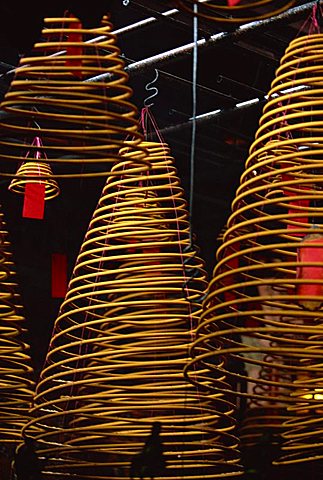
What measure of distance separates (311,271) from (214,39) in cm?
218

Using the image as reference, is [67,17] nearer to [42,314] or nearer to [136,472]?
[136,472]

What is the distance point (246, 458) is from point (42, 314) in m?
3.27

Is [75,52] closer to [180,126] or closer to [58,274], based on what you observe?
[58,274]

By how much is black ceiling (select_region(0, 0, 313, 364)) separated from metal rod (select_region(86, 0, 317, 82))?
2cm

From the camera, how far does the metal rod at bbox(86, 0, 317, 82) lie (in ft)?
14.4

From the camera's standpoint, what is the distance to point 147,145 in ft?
12.1

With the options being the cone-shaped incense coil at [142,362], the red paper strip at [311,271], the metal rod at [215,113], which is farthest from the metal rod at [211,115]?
the red paper strip at [311,271]

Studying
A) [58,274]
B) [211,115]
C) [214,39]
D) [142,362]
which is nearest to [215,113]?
[211,115]

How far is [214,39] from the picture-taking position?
4727mm

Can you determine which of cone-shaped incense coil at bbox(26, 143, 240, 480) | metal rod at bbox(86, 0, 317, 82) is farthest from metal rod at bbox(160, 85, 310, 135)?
cone-shaped incense coil at bbox(26, 143, 240, 480)

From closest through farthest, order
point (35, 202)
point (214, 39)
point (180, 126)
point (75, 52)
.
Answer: point (75, 52)
point (35, 202)
point (214, 39)
point (180, 126)

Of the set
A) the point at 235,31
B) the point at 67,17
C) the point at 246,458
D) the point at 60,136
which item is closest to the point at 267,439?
the point at 246,458

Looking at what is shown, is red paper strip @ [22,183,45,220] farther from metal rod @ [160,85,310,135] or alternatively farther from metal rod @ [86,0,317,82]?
metal rod @ [160,85,310,135]

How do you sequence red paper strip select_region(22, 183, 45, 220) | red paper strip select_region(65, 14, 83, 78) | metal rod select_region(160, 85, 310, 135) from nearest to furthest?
red paper strip select_region(65, 14, 83, 78) < red paper strip select_region(22, 183, 45, 220) < metal rod select_region(160, 85, 310, 135)
